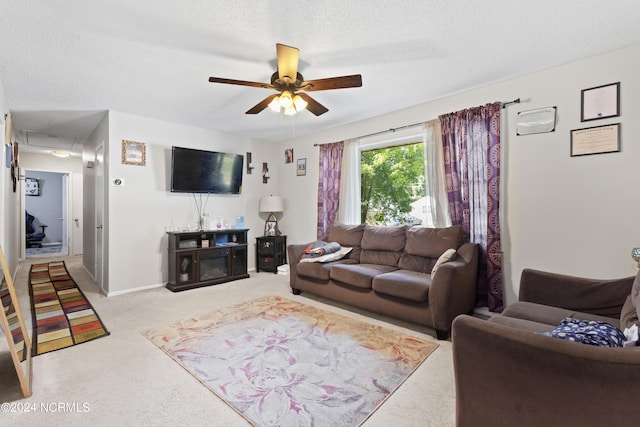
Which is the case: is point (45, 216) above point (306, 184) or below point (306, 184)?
below

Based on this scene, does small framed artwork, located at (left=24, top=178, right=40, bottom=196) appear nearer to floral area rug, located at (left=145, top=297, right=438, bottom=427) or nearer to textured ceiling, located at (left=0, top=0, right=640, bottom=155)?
textured ceiling, located at (left=0, top=0, right=640, bottom=155)

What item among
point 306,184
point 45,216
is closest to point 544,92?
point 306,184

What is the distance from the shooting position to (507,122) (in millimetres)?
2973

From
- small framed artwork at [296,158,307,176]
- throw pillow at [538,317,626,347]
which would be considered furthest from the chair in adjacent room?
throw pillow at [538,317,626,347]

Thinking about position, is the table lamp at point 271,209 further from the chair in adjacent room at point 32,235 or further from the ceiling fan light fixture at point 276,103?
the chair in adjacent room at point 32,235

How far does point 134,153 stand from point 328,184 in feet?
9.17

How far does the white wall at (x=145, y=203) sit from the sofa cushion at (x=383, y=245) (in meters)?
2.59

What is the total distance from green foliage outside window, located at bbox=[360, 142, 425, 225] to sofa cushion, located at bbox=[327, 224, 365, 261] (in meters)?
0.37

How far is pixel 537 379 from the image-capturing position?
1123 millimetres

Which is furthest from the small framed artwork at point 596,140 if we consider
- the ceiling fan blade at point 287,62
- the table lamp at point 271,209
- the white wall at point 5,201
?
the white wall at point 5,201

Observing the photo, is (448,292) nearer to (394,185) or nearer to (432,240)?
A: (432,240)

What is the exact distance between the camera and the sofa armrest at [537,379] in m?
1.00

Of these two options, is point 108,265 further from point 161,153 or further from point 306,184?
point 306,184

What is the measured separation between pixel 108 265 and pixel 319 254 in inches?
110
